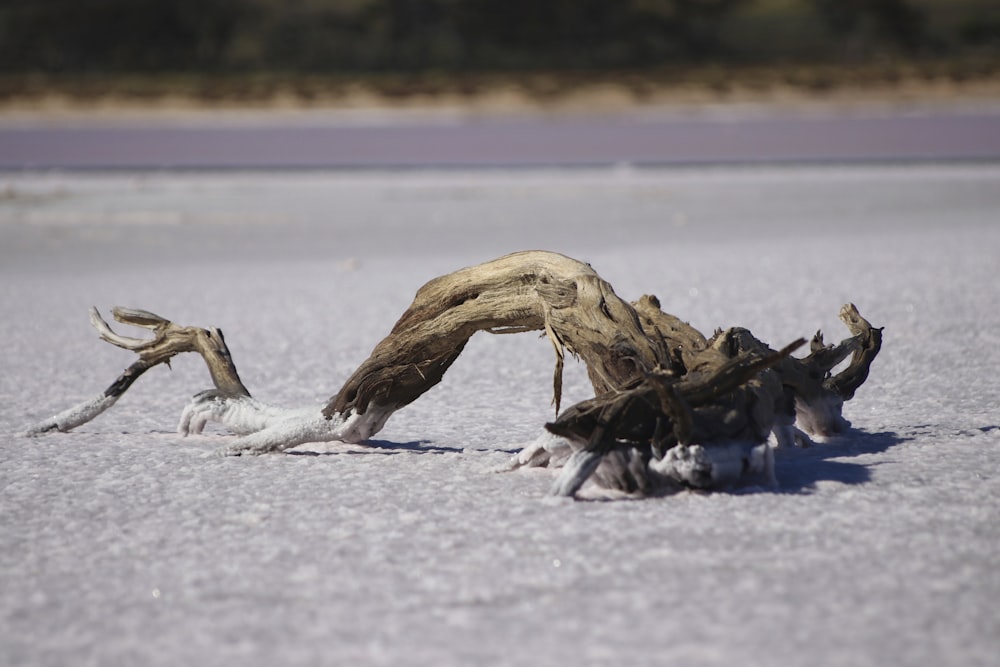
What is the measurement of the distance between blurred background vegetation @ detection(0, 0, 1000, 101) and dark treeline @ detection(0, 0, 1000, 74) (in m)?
0.06

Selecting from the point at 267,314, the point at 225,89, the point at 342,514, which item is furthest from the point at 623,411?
the point at 225,89

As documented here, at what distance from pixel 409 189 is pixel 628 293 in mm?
7930

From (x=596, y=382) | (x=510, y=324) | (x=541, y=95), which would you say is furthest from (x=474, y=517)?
(x=541, y=95)

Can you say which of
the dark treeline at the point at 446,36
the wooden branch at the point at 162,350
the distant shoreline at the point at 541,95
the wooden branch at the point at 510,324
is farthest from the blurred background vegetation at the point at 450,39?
the wooden branch at the point at 510,324

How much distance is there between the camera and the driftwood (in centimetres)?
329

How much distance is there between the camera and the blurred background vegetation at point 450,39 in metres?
48.9

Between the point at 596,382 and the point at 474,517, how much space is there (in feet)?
2.15

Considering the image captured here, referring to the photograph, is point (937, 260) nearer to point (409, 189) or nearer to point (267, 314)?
point (267, 314)

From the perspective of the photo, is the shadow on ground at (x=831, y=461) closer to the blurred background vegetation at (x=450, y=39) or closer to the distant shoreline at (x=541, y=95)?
the distant shoreline at (x=541, y=95)

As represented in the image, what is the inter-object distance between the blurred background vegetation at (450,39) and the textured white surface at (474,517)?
37613 millimetres

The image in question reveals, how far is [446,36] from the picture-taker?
2270 inches

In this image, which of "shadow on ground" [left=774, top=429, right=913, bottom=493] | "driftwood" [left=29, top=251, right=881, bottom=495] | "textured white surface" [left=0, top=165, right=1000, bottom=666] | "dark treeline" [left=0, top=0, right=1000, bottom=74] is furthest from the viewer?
"dark treeline" [left=0, top=0, right=1000, bottom=74]

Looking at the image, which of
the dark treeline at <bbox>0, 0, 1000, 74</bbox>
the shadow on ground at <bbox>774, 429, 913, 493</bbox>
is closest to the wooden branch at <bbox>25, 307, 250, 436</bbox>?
the shadow on ground at <bbox>774, 429, 913, 493</bbox>

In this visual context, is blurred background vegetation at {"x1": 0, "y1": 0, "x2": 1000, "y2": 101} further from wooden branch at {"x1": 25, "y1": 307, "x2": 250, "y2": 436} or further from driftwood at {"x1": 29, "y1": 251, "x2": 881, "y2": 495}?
driftwood at {"x1": 29, "y1": 251, "x2": 881, "y2": 495}
